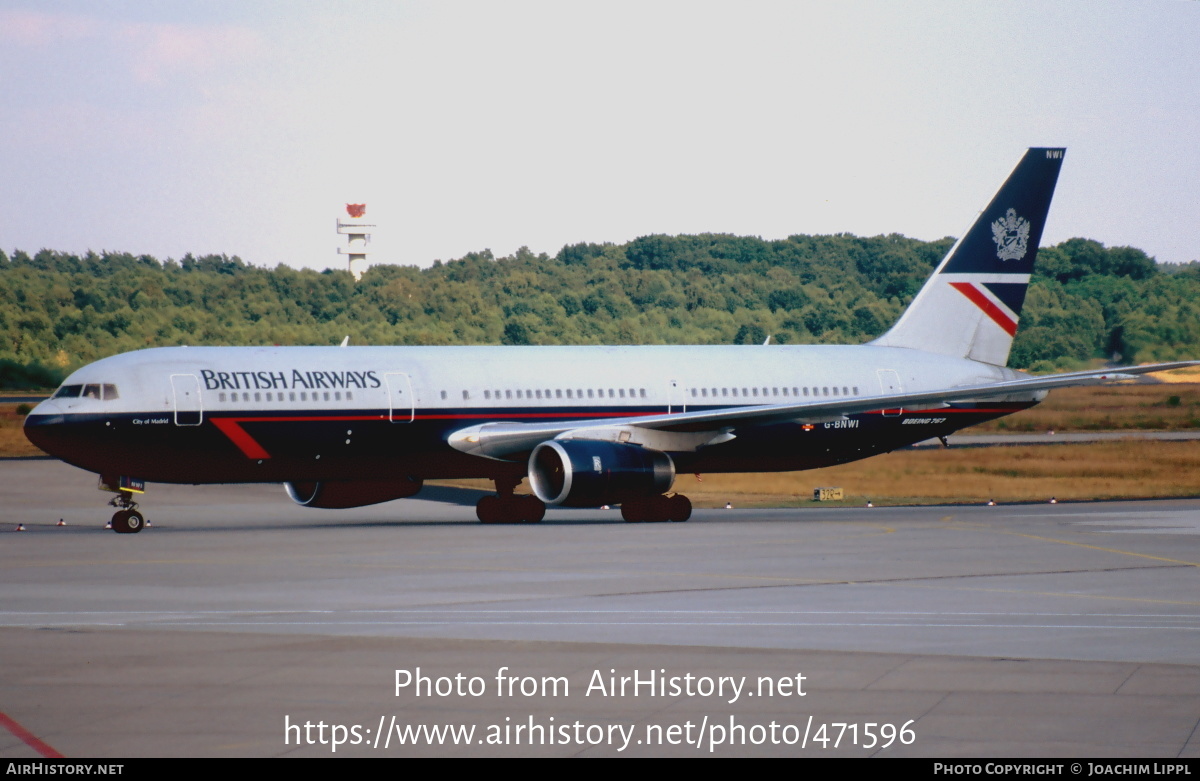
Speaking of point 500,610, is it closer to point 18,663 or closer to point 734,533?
point 18,663

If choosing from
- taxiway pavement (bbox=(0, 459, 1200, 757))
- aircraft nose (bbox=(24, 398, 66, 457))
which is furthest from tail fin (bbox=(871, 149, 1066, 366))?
aircraft nose (bbox=(24, 398, 66, 457))

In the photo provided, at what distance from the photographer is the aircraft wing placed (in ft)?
122

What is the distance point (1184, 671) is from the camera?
15.9 meters

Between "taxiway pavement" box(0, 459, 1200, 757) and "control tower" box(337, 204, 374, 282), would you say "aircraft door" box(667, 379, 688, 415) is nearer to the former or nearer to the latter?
"taxiway pavement" box(0, 459, 1200, 757)

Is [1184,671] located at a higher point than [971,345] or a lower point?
lower

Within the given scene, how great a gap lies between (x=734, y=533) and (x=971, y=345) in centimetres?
1321

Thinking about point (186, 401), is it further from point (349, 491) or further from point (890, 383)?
point (890, 383)

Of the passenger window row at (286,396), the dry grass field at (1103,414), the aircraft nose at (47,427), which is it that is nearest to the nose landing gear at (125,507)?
the aircraft nose at (47,427)

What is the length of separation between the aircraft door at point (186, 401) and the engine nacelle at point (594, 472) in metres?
7.22

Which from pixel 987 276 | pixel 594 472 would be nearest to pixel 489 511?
pixel 594 472

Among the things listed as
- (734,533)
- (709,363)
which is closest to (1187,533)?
(734,533)

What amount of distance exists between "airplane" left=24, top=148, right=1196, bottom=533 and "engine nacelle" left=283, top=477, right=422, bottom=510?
5cm

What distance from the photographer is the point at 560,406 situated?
3862cm

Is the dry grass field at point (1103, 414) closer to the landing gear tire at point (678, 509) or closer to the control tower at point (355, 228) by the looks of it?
→ the landing gear tire at point (678, 509)
